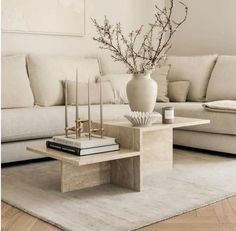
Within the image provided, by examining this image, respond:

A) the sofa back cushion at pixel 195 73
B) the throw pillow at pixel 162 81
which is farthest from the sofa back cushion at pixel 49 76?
the sofa back cushion at pixel 195 73

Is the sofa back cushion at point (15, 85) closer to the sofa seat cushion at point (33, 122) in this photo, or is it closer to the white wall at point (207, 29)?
the sofa seat cushion at point (33, 122)

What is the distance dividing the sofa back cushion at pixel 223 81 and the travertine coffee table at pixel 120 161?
130 cm

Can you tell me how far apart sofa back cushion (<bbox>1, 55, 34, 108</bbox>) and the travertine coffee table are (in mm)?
1031

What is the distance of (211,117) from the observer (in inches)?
140

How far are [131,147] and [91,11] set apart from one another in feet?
8.74

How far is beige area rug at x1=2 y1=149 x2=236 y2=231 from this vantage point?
2055 mm

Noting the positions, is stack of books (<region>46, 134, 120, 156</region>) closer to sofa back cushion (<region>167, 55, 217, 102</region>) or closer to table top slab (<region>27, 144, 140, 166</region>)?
table top slab (<region>27, 144, 140, 166</region>)

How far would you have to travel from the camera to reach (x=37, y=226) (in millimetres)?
1969

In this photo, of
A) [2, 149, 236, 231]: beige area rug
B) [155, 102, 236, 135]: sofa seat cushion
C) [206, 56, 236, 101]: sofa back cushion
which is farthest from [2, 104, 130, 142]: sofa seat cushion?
[206, 56, 236, 101]: sofa back cushion

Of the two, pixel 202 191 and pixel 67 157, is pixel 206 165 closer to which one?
pixel 202 191

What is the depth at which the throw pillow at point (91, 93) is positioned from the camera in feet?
12.8

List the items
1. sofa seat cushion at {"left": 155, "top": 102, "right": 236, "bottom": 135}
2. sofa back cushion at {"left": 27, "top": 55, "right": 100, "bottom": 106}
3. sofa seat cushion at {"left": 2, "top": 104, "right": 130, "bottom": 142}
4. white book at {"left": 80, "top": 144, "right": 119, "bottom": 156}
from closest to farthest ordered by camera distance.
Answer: white book at {"left": 80, "top": 144, "right": 119, "bottom": 156} < sofa seat cushion at {"left": 2, "top": 104, "right": 130, "bottom": 142} < sofa seat cushion at {"left": 155, "top": 102, "right": 236, "bottom": 135} < sofa back cushion at {"left": 27, "top": 55, "right": 100, "bottom": 106}

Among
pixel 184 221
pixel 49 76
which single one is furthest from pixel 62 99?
pixel 184 221

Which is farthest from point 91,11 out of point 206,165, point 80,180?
point 80,180
